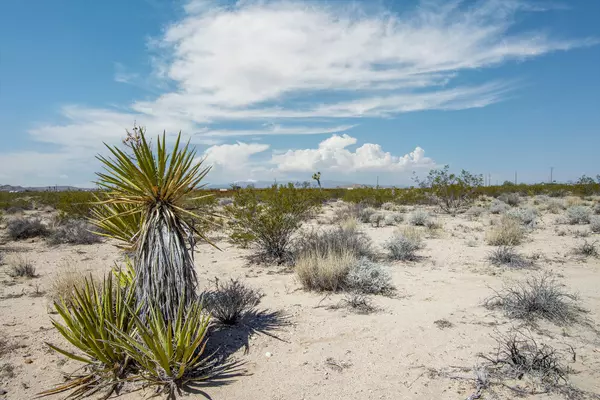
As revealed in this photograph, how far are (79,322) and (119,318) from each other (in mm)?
427

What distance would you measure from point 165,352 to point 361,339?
2.62m

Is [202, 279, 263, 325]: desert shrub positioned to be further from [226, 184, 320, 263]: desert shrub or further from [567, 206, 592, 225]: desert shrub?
[567, 206, 592, 225]: desert shrub

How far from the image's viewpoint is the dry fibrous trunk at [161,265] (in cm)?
407

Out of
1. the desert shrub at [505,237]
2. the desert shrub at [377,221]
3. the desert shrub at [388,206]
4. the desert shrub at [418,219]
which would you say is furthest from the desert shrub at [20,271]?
the desert shrub at [388,206]

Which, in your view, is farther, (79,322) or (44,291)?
(44,291)

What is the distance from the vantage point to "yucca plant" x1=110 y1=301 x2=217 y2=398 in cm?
365

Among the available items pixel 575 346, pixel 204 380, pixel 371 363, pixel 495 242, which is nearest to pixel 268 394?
pixel 204 380

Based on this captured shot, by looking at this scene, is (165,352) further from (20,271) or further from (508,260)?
(508,260)

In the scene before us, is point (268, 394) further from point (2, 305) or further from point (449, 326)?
point (2, 305)

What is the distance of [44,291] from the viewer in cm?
735

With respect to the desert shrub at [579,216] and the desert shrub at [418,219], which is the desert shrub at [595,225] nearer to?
the desert shrub at [579,216]

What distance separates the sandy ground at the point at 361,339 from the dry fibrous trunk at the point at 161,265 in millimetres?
988

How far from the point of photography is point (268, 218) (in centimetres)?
930

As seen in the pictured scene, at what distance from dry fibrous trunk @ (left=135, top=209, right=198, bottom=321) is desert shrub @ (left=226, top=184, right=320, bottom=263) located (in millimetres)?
5112
